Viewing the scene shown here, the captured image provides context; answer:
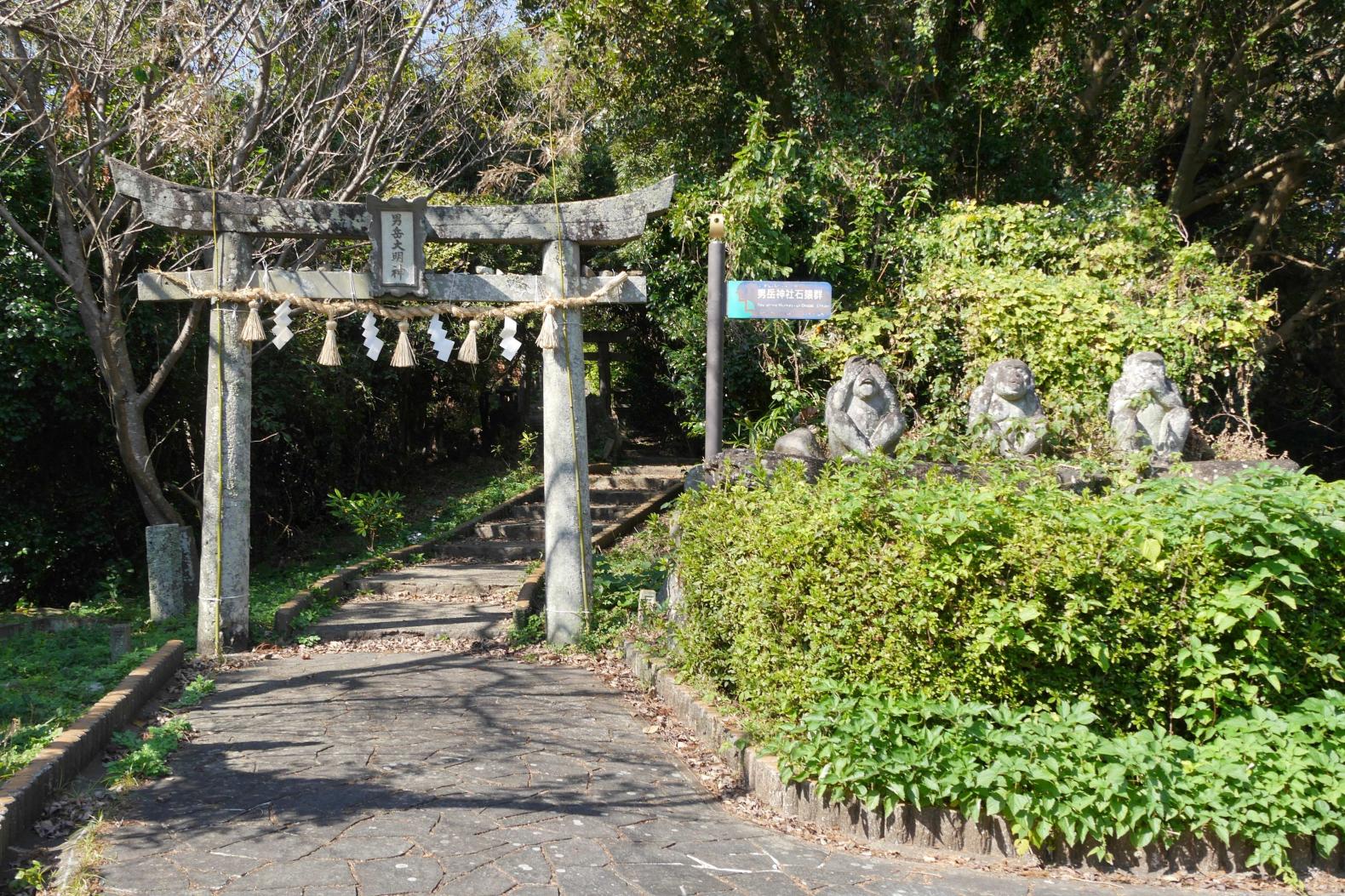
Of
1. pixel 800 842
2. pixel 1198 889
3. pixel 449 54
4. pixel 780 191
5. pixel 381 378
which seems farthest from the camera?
pixel 381 378

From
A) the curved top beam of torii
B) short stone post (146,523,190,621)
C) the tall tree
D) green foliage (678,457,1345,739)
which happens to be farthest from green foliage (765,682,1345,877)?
short stone post (146,523,190,621)

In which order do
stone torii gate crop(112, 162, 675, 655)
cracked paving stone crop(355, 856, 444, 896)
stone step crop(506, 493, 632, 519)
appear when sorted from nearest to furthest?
cracked paving stone crop(355, 856, 444, 896) < stone torii gate crop(112, 162, 675, 655) < stone step crop(506, 493, 632, 519)

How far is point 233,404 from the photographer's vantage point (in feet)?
25.6

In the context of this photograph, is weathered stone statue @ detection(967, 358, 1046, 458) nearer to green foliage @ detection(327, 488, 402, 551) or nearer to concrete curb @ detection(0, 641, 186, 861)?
concrete curb @ detection(0, 641, 186, 861)

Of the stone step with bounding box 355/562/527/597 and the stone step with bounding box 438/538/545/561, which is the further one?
the stone step with bounding box 438/538/545/561

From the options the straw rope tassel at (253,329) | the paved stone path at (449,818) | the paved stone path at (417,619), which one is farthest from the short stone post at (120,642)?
the straw rope tassel at (253,329)

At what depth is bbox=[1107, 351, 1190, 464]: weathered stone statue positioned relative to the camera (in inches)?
309

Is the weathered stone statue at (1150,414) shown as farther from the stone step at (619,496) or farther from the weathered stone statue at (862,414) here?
the stone step at (619,496)

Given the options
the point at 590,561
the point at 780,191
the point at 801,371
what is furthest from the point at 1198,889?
the point at 780,191

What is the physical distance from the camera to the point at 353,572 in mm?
10492

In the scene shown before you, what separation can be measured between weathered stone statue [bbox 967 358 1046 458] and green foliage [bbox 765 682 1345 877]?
338cm

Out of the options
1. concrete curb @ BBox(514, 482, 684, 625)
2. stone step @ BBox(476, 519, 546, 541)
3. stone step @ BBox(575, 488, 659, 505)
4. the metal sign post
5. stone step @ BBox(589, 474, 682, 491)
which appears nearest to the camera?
the metal sign post

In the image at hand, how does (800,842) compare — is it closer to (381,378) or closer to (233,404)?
(233,404)

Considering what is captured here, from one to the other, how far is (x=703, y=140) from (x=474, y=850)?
11165mm
